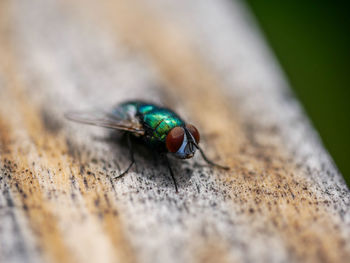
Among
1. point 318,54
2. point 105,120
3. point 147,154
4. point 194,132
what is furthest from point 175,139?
point 318,54

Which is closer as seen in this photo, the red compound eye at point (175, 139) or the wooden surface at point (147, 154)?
the wooden surface at point (147, 154)

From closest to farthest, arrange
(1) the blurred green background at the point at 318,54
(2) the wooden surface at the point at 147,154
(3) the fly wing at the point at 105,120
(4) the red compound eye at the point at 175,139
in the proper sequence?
(2) the wooden surface at the point at 147,154
(4) the red compound eye at the point at 175,139
(3) the fly wing at the point at 105,120
(1) the blurred green background at the point at 318,54

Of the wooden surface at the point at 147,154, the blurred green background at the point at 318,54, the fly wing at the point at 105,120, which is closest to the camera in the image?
the wooden surface at the point at 147,154

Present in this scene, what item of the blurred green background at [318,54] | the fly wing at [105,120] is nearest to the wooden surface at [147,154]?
the fly wing at [105,120]

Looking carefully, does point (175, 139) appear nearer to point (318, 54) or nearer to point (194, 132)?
point (194, 132)

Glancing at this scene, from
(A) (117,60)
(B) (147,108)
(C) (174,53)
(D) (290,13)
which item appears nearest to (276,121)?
(B) (147,108)

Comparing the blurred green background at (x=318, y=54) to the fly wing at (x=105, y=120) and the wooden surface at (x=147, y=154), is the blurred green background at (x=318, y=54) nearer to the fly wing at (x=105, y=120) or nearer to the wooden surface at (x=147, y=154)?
the wooden surface at (x=147, y=154)

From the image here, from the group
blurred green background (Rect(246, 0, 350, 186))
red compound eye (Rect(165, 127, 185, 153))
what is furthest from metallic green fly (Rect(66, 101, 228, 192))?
blurred green background (Rect(246, 0, 350, 186))

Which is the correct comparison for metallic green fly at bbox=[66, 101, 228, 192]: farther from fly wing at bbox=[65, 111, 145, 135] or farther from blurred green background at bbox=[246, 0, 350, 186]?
blurred green background at bbox=[246, 0, 350, 186]

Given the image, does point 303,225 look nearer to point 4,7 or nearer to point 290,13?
point 4,7
